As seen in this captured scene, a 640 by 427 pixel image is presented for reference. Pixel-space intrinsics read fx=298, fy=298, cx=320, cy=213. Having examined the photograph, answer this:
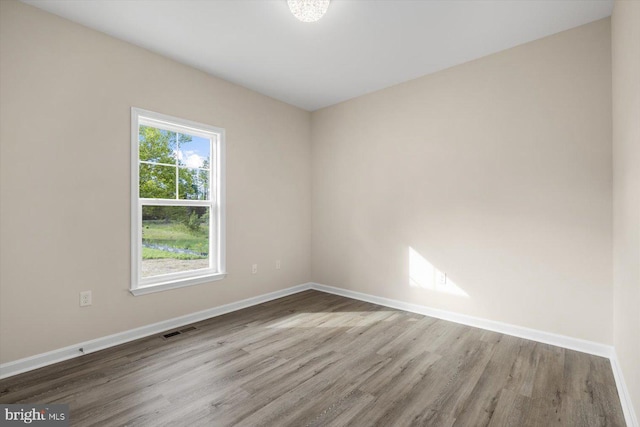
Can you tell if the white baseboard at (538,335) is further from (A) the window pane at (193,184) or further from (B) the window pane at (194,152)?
(B) the window pane at (194,152)

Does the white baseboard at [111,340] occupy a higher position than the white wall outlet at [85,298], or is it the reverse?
the white wall outlet at [85,298]

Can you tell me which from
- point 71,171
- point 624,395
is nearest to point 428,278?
point 624,395

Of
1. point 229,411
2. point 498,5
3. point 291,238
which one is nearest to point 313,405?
point 229,411

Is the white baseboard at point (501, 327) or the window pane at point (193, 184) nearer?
the white baseboard at point (501, 327)

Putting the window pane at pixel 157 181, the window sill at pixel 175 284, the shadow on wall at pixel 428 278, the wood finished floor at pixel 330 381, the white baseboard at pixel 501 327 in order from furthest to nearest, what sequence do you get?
the shadow on wall at pixel 428 278 → the window pane at pixel 157 181 → the window sill at pixel 175 284 → the white baseboard at pixel 501 327 → the wood finished floor at pixel 330 381

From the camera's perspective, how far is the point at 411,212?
11.7 ft

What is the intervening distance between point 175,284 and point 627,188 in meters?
3.70

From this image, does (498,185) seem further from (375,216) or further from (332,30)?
(332,30)

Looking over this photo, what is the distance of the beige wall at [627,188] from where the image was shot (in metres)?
1.56

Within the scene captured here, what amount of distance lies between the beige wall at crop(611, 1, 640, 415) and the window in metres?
3.42

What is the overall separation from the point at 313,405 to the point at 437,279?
81.3 inches

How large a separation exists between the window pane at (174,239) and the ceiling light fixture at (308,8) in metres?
2.22

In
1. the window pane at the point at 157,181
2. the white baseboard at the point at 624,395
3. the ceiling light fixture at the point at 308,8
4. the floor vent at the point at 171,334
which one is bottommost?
the floor vent at the point at 171,334

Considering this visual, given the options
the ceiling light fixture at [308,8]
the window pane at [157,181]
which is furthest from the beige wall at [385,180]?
the ceiling light fixture at [308,8]
